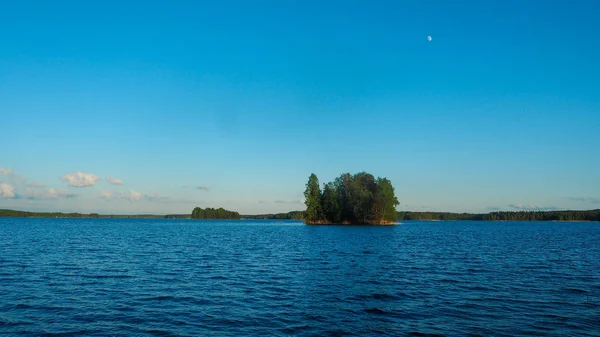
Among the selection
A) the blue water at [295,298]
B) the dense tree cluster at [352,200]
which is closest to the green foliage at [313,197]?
the dense tree cluster at [352,200]

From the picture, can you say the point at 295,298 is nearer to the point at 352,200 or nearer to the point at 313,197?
the point at 352,200

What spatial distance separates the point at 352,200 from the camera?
497 ft

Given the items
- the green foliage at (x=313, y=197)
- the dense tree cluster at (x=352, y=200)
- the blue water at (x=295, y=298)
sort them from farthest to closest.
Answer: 1. the green foliage at (x=313, y=197)
2. the dense tree cluster at (x=352, y=200)
3. the blue water at (x=295, y=298)

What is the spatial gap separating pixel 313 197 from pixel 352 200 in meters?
18.4

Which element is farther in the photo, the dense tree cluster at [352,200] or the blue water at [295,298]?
the dense tree cluster at [352,200]

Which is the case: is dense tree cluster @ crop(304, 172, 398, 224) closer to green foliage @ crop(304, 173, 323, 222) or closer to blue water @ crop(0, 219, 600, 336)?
green foliage @ crop(304, 173, 323, 222)

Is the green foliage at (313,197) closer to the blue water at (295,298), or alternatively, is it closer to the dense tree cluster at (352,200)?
the dense tree cluster at (352,200)

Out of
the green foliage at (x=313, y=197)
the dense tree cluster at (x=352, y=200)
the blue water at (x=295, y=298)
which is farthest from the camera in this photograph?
the green foliage at (x=313, y=197)

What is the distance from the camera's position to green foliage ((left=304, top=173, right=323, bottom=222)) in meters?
163

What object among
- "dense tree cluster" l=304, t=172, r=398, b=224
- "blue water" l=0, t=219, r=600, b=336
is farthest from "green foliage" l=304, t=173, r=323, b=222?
"blue water" l=0, t=219, r=600, b=336

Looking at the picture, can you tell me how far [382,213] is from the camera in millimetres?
155125

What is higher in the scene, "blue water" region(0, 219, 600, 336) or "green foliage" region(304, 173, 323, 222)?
"green foliage" region(304, 173, 323, 222)

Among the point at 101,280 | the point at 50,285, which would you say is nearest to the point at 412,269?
the point at 101,280

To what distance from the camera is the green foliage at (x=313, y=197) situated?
16311cm
